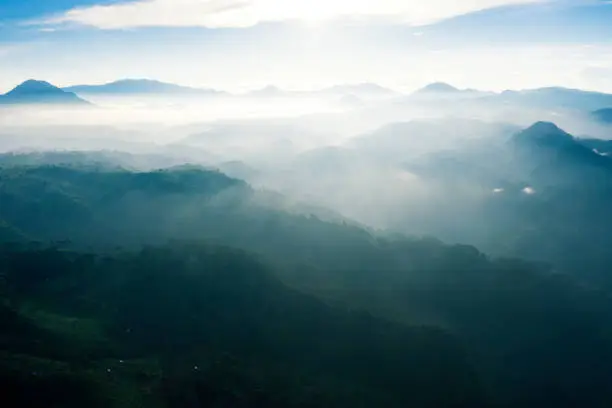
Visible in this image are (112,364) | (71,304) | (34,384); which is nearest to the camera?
(34,384)

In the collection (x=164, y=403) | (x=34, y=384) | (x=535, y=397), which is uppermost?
(x=34, y=384)

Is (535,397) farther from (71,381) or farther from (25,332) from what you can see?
(25,332)

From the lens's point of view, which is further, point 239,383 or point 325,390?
point 325,390

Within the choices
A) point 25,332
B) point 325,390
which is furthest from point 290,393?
point 25,332

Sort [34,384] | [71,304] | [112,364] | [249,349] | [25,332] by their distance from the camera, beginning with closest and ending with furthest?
[34,384]
[112,364]
[25,332]
[249,349]
[71,304]

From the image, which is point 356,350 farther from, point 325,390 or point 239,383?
point 239,383

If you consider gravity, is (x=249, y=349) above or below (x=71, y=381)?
below

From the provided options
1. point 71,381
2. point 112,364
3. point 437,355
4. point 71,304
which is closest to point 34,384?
point 71,381

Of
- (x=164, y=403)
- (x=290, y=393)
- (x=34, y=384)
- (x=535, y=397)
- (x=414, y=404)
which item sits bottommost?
(x=535, y=397)

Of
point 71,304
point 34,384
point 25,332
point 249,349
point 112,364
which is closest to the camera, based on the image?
point 34,384
